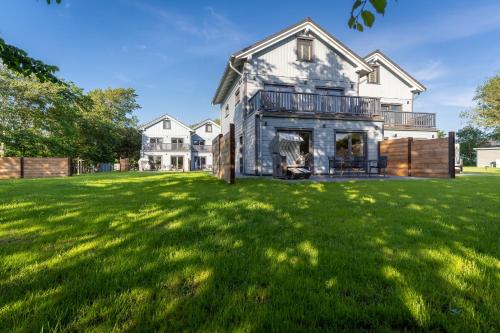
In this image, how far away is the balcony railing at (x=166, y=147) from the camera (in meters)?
37.5

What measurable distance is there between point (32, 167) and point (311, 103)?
18.1 meters

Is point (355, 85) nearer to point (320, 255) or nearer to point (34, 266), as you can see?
point (320, 255)

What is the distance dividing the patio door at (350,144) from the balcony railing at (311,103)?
1.19m

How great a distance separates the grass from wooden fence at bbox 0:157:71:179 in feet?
54.0

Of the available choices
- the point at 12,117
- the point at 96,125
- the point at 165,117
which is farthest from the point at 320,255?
the point at 165,117

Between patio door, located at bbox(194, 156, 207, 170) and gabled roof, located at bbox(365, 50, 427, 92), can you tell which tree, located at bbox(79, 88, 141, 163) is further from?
gabled roof, located at bbox(365, 50, 427, 92)

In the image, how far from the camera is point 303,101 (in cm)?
1302

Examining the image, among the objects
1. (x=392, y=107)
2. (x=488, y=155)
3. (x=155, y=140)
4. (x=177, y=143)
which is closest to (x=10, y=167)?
(x=155, y=140)

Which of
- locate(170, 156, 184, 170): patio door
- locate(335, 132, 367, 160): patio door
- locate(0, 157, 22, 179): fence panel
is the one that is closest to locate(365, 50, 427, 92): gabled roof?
locate(335, 132, 367, 160): patio door

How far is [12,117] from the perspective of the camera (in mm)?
21656

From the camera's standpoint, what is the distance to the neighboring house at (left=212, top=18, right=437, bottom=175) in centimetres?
1252

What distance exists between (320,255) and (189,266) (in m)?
1.15

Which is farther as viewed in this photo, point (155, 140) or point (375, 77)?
point (155, 140)

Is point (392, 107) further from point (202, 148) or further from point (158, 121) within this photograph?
point (158, 121)
